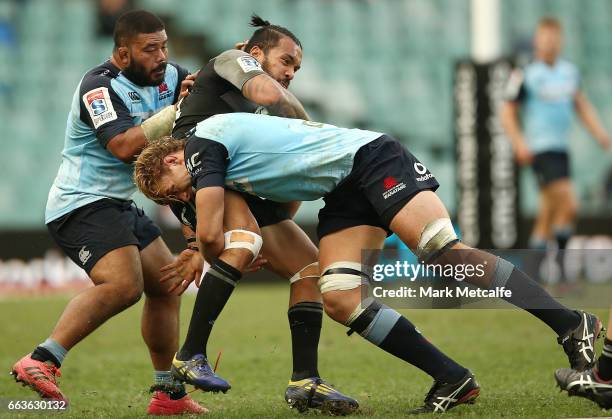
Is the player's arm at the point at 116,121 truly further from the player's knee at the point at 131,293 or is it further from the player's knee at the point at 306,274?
the player's knee at the point at 306,274

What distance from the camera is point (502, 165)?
42.0 ft

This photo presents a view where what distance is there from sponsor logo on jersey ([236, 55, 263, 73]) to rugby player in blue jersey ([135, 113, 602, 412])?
219 millimetres

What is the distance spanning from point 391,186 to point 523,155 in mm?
7531

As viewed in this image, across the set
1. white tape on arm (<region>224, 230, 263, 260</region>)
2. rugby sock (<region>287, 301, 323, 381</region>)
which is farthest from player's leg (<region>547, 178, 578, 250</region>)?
white tape on arm (<region>224, 230, 263, 260</region>)

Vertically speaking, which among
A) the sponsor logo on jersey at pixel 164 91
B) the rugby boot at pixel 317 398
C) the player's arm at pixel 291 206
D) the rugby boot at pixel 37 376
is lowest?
the rugby boot at pixel 317 398

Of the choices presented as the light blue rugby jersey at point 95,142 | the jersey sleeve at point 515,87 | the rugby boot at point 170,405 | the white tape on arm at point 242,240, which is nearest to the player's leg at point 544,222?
the jersey sleeve at point 515,87

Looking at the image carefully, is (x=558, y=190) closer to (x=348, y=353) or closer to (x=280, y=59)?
(x=348, y=353)

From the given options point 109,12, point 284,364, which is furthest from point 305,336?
point 109,12

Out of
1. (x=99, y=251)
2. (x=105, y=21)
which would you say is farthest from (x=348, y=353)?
(x=105, y=21)

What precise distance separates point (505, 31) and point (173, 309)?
12.9 m

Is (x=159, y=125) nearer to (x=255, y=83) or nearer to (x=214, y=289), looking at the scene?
(x=255, y=83)

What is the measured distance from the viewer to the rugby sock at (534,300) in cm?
514

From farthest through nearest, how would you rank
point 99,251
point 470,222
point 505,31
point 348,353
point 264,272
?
point 505,31 < point 264,272 < point 470,222 < point 348,353 < point 99,251

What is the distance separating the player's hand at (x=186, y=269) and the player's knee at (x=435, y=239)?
3.44 feet
